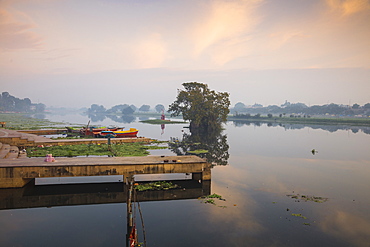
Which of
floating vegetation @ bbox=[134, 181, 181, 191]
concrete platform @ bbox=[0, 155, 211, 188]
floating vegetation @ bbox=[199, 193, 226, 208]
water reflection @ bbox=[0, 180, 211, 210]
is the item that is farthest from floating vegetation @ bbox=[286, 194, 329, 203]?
floating vegetation @ bbox=[134, 181, 181, 191]

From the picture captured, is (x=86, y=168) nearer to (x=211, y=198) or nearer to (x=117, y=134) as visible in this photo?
(x=211, y=198)

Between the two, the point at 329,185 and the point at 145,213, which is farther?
the point at 329,185

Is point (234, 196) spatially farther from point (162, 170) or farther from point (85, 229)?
point (85, 229)

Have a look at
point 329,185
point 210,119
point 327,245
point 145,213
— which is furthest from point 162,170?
point 210,119

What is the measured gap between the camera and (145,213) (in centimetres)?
1554

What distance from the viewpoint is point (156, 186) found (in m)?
20.3

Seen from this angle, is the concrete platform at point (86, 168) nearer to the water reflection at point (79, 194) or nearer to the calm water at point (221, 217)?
the water reflection at point (79, 194)

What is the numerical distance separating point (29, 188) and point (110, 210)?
25.4ft

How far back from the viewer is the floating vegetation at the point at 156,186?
1967cm

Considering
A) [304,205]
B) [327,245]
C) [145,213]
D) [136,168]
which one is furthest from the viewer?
[136,168]

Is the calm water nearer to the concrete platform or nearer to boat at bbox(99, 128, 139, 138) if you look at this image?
the concrete platform

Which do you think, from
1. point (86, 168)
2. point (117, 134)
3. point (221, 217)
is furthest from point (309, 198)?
point (117, 134)

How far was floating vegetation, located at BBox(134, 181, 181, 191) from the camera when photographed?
1967 cm

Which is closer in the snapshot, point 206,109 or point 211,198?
point 211,198
